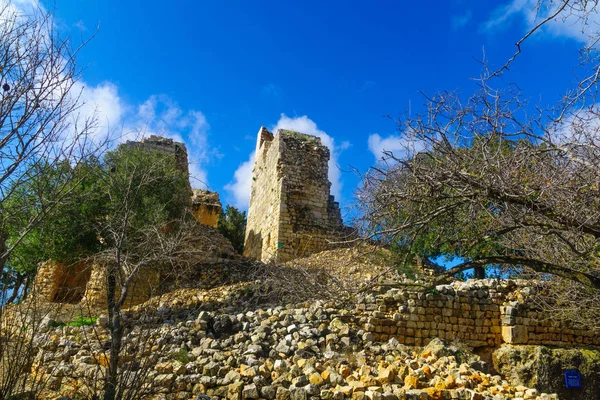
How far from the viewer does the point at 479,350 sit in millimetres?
9836

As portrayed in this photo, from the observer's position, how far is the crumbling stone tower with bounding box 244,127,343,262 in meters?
16.3

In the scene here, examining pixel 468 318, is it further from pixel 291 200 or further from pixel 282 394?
pixel 291 200

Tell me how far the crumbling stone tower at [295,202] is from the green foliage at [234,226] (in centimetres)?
781

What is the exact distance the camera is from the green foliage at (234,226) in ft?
88.0

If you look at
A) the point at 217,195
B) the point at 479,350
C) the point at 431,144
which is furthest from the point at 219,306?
the point at 217,195

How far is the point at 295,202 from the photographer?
1681 cm

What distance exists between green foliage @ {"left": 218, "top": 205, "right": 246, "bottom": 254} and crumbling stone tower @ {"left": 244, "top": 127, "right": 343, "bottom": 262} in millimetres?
7814

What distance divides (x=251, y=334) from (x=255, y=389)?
198 cm

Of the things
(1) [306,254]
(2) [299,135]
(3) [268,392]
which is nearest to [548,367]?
(3) [268,392]

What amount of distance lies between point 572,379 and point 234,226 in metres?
20.7

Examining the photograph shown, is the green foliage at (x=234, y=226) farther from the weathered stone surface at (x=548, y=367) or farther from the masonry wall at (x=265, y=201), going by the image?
the weathered stone surface at (x=548, y=367)

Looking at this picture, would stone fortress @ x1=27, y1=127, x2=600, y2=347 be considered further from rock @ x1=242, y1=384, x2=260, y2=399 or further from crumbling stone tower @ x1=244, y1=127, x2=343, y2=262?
rock @ x1=242, y1=384, x2=260, y2=399

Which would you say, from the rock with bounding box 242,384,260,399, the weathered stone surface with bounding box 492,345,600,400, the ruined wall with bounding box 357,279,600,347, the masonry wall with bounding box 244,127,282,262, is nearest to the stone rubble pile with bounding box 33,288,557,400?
the rock with bounding box 242,384,260,399

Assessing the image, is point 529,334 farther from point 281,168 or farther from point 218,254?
point 281,168
